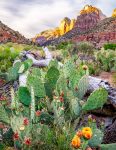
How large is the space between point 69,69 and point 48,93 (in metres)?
0.69

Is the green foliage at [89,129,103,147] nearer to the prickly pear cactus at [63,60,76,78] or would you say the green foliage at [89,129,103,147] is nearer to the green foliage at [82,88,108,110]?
the green foliage at [82,88,108,110]

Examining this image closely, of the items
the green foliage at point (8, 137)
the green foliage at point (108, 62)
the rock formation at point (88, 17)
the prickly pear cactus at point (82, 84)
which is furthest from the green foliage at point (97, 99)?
the rock formation at point (88, 17)

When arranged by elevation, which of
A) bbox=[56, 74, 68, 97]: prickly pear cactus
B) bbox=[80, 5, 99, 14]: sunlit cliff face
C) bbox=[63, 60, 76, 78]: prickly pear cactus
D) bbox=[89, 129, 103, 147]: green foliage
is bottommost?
bbox=[89, 129, 103, 147]: green foliage

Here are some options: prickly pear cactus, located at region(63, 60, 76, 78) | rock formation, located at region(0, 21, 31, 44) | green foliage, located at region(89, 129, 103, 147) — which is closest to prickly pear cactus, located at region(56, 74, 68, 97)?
prickly pear cactus, located at region(63, 60, 76, 78)

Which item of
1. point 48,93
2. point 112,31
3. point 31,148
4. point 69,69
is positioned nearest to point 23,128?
point 31,148

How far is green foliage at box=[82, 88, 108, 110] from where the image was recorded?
5137mm

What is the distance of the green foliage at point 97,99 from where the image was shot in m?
5.14

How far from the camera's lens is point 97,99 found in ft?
17.1

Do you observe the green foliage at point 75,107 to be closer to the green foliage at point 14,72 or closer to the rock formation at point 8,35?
the green foliage at point 14,72

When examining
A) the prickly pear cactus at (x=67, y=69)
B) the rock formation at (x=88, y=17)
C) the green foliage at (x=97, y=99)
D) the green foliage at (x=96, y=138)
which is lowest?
the green foliage at (x=96, y=138)

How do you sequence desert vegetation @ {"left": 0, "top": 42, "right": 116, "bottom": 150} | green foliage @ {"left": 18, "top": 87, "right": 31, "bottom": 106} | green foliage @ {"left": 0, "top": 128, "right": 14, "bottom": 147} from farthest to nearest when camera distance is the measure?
green foliage @ {"left": 18, "top": 87, "right": 31, "bottom": 106} < green foliage @ {"left": 0, "top": 128, "right": 14, "bottom": 147} < desert vegetation @ {"left": 0, "top": 42, "right": 116, "bottom": 150}

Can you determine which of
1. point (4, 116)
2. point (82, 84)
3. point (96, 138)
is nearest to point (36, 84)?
point (82, 84)

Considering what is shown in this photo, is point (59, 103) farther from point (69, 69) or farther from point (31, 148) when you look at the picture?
point (69, 69)

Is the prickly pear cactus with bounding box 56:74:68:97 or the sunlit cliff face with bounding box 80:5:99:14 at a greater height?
the sunlit cliff face with bounding box 80:5:99:14
